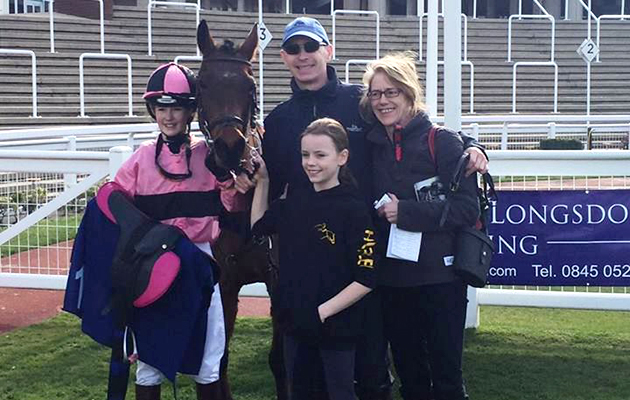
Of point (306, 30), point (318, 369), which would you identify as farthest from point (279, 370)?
point (306, 30)

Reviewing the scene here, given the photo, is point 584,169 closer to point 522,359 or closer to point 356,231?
point 522,359

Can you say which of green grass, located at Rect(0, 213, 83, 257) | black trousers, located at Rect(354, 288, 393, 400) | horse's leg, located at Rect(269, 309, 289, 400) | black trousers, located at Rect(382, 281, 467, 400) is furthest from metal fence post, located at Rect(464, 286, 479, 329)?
green grass, located at Rect(0, 213, 83, 257)

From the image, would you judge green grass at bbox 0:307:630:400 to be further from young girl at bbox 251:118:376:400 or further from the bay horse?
young girl at bbox 251:118:376:400

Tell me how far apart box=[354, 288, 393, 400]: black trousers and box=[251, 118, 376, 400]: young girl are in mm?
101

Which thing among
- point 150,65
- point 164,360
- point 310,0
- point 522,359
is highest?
point 310,0

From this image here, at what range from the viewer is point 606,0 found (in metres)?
39.2

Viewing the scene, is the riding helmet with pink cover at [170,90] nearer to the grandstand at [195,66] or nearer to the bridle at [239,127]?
the bridle at [239,127]

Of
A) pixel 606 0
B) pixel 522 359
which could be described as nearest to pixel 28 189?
pixel 522 359

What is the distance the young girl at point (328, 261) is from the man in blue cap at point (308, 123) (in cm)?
13

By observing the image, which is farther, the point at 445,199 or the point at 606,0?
the point at 606,0

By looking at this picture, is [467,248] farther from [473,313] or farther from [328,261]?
[473,313]

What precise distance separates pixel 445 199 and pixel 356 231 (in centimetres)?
43

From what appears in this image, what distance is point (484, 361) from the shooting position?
523cm

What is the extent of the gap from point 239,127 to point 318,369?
1.07 metres
